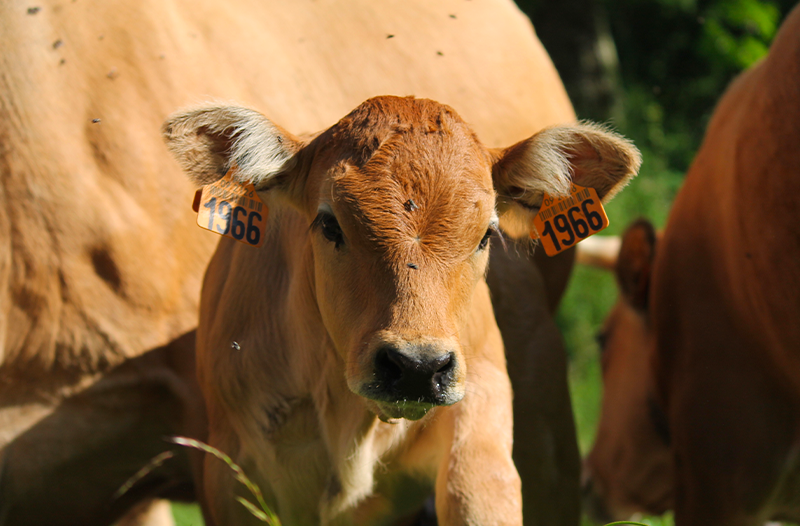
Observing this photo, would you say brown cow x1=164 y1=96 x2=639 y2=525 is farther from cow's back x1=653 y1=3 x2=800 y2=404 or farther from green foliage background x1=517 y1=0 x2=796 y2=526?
green foliage background x1=517 y1=0 x2=796 y2=526

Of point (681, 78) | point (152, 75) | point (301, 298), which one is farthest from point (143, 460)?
point (681, 78)

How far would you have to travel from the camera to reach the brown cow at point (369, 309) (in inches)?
110

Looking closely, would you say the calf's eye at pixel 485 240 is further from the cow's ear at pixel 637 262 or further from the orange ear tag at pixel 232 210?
the cow's ear at pixel 637 262

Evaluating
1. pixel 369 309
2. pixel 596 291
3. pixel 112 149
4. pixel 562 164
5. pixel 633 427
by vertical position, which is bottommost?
pixel 596 291

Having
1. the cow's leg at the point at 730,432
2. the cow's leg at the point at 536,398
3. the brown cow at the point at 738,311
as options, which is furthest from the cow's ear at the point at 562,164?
the cow's leg at the point at 730,432

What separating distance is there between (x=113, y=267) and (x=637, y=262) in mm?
3011

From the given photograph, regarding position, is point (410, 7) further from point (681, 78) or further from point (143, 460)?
point (681, 78)

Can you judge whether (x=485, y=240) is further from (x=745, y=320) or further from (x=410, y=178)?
(x=745, y=320)

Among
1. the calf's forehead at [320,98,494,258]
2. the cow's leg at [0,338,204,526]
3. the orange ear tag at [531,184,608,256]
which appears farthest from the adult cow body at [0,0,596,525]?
the calf's forehead at [320,98,494,258]

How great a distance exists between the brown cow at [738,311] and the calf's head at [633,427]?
381mm

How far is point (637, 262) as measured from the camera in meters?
5.39

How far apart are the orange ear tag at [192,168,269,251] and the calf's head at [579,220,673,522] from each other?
279 cm

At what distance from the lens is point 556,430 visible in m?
4.14

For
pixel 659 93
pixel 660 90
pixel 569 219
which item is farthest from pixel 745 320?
pixel 659 93
